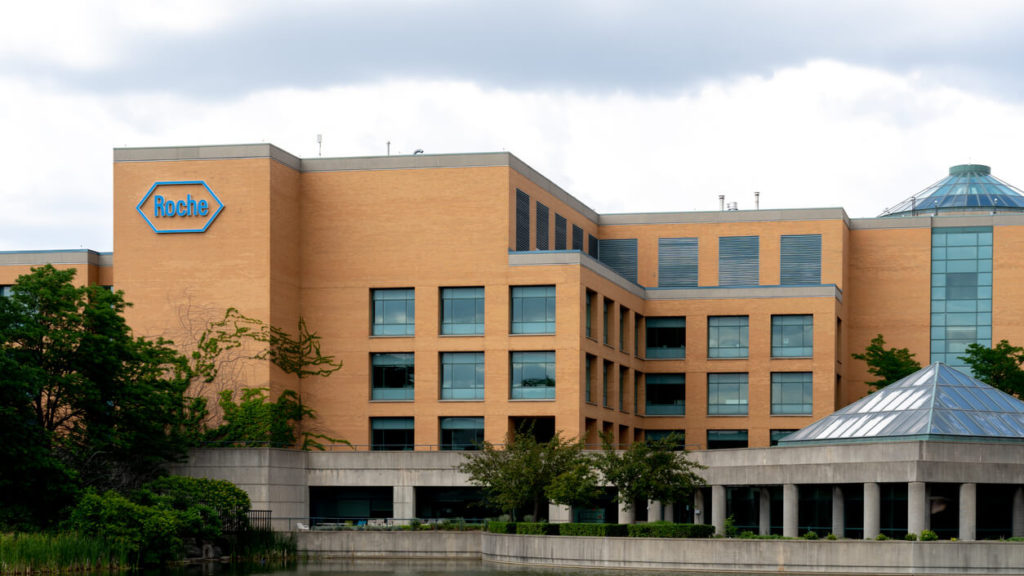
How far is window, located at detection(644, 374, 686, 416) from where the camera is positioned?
9619cm

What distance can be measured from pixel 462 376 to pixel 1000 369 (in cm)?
3239

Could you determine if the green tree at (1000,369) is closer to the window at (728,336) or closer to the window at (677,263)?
the window at (728,336)

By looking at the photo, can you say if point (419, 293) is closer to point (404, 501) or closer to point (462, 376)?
point (462, 376)

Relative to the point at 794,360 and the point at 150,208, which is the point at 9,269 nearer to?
the point at 150,208

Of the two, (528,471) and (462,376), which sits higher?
(462,376)

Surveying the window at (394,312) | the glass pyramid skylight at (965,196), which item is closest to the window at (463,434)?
the window at (394,312)

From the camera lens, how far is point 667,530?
5922cm

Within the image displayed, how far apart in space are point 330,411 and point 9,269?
23.1 meters

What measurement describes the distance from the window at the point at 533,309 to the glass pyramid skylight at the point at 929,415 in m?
17.1

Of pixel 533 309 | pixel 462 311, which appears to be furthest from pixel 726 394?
pixel 462 311

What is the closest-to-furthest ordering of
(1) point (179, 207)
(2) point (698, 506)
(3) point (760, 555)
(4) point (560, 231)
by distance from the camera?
(3) point (760, 555), (2) point (698, 506), (1) point (179, 207), (4) point (560, 231)

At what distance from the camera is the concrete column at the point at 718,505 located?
70000 millimetres

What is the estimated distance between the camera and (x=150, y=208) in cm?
8238

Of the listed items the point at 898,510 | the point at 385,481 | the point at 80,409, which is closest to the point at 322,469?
the point at 385,481
